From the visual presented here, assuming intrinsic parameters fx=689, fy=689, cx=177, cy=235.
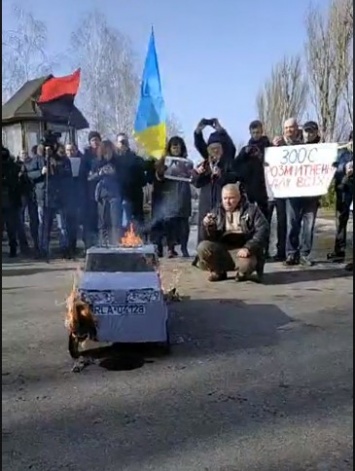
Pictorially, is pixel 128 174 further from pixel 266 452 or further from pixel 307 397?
pixel 266 452

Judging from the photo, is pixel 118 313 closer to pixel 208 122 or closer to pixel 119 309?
pixel 119 309

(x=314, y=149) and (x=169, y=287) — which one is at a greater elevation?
(x=314, y=149)

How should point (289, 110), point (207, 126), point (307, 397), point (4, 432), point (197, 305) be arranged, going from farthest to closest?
point (289, 110), point (207, 126), point (197, 305), point (307, 397), point (4, 432)

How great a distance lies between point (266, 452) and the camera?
2.70m

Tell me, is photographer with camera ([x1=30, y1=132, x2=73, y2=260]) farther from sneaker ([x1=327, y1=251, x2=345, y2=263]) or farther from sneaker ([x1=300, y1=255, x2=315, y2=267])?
sneaker ([x1=327, y1=251, x2=345, y2=263])

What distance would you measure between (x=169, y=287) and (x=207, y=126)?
2.13m

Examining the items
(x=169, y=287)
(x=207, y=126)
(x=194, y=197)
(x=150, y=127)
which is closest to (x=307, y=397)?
(x=169, y=287)

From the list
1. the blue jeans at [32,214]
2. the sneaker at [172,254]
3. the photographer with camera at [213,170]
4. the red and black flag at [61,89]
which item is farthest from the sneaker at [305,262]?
the red and black flag at [61,89]

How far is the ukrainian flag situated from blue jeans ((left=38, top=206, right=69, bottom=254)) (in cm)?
138

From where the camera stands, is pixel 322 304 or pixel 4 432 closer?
pixel 4 432

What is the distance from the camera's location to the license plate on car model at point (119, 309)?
385 centimetres

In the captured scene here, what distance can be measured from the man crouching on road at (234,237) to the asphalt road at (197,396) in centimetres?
80

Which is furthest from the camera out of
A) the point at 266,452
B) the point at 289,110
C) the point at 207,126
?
the point at 289,110

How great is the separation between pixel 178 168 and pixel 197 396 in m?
4.68
